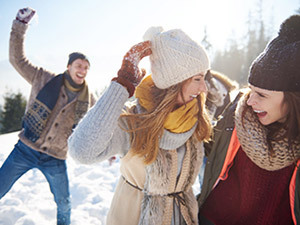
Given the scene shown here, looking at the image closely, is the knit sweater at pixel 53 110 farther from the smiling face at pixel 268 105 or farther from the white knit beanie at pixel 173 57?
the smiling face at pixel 268 105

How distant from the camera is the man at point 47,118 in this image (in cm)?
230

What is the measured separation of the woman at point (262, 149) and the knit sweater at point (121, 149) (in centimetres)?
24

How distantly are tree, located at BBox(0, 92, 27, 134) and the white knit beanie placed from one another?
17.4m

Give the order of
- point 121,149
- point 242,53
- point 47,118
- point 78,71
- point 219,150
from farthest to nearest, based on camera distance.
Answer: point 242,53 → point 78,71 → point 47,118 → point 219,150 → point 121,149

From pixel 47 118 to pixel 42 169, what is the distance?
2.12 feet

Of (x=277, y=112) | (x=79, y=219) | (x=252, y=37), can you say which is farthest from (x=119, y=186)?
(x=252, y=37)

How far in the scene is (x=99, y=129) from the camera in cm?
117

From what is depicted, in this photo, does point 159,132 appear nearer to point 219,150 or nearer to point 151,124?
point 151,124

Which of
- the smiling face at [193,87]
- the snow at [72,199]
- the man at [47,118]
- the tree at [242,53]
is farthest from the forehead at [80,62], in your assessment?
the tree at [242,53]

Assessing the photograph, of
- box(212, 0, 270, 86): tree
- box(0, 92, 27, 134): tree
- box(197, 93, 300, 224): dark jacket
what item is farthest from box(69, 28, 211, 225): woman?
box(212, 0, 270, 86): tree

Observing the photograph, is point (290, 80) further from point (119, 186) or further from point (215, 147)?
point (119, 186)

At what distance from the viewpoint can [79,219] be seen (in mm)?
2832

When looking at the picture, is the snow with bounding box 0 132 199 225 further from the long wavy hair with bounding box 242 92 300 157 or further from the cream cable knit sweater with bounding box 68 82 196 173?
the long wavy hair with bounding box 242 92 300 157

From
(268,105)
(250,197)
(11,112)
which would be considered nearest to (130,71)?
(268,105)
